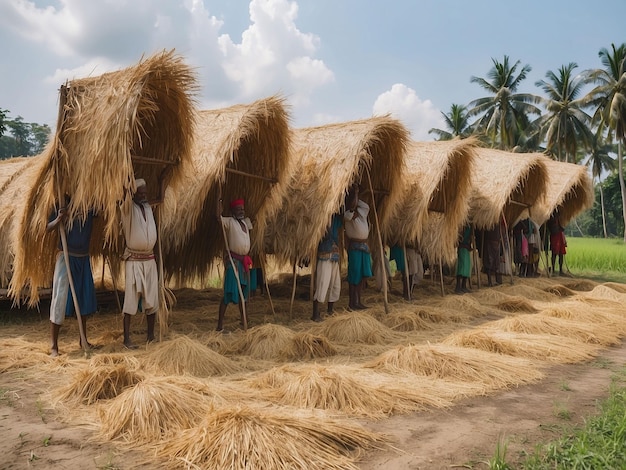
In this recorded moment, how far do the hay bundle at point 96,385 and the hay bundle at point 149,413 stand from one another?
29 cm

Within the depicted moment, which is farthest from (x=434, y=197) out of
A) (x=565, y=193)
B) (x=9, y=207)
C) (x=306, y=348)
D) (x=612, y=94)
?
(x=612, y=94)

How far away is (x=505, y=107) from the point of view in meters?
28.7

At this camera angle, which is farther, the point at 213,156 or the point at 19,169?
the point at 19,169

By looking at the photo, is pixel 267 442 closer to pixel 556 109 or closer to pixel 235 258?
pixel 235 258

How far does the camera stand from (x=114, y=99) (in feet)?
14.5

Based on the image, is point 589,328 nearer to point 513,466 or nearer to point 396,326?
point 396,326

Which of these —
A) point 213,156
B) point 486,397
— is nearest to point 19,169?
point 213,156

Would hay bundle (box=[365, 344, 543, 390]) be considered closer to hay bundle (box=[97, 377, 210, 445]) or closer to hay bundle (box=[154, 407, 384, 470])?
hay bundle (box=[154, 407, 384, 470])

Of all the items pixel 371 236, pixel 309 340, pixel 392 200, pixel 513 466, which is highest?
pixel 392 200

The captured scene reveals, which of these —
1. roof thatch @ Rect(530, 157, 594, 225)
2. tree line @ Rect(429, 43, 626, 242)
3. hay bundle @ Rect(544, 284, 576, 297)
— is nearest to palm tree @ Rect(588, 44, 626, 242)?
tree line @ Rect(429, 43, 626, 242)

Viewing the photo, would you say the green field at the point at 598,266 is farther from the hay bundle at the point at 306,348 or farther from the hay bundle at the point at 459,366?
the hay bundle at the point at 306,348

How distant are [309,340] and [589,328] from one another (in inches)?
123

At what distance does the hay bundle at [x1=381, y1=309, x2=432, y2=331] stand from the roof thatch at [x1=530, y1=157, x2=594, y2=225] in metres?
6.72

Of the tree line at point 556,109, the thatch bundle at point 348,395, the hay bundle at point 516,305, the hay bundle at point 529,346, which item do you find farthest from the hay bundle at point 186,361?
the tree line at point 556,109
